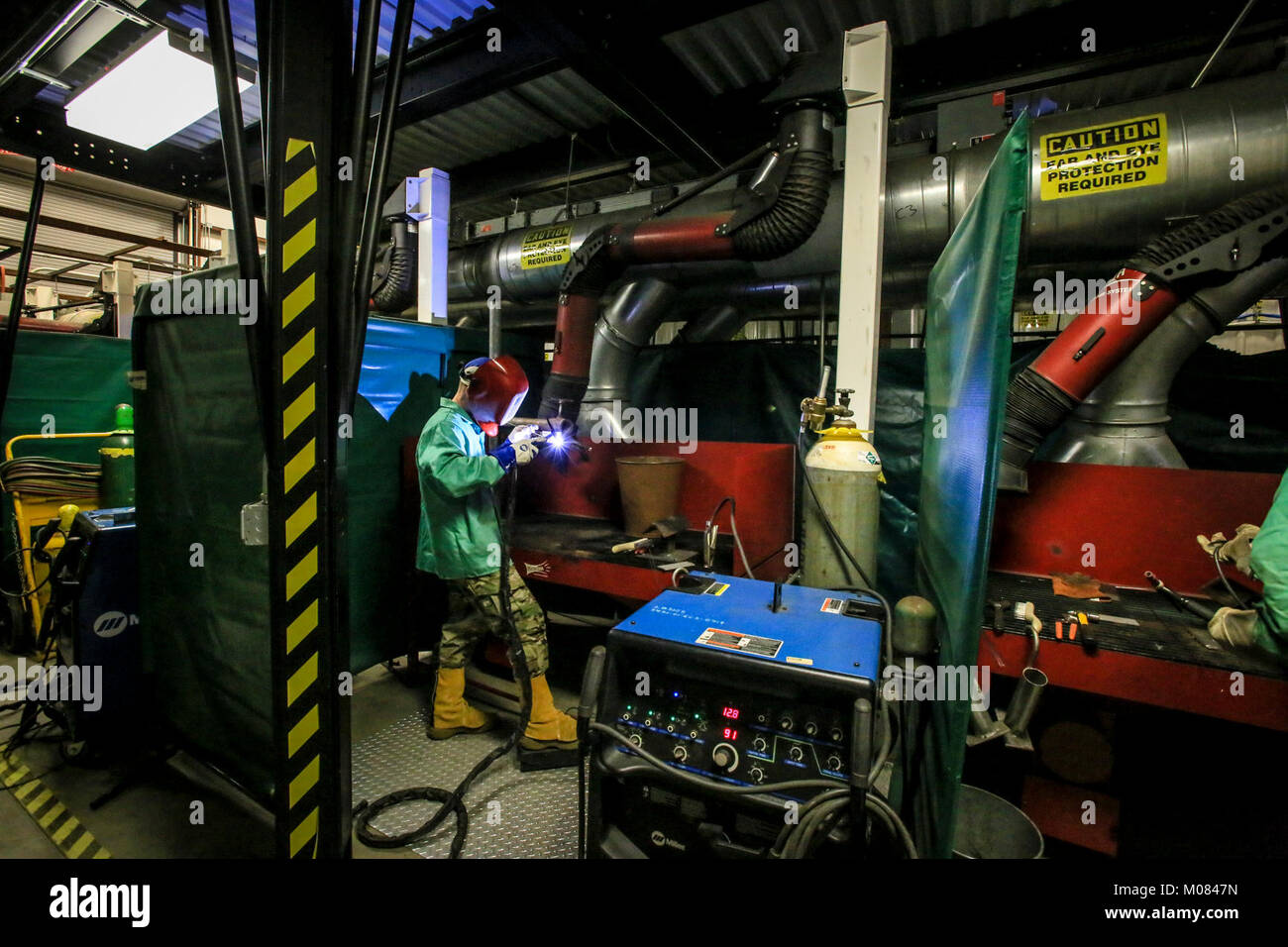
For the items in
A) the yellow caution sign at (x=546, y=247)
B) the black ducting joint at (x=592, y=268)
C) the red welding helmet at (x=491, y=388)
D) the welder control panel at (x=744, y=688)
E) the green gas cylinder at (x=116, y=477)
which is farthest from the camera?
the yellow caution sign at (x=546, y=247)

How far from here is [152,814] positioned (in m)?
2.03

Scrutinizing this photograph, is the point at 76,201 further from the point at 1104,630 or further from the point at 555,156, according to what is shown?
the point at 1104,630

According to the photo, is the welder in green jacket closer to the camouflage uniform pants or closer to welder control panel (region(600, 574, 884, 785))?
the camouflage uniform pants

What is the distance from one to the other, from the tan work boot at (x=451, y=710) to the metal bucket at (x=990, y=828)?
194 centimetres

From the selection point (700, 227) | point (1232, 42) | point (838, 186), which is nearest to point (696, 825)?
point (700, 227)

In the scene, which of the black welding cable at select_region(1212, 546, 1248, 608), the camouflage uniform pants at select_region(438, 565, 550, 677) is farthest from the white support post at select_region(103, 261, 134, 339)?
the black welding cable at select_region(1212, 546, 1248, 608)

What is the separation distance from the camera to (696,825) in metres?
1.12

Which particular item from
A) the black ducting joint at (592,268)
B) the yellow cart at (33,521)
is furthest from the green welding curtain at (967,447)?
the yellow cart at (33,521)

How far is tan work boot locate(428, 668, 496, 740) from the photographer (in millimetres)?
2592

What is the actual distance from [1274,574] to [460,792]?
2451 mm

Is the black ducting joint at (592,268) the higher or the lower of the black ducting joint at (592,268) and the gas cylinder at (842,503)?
the higher

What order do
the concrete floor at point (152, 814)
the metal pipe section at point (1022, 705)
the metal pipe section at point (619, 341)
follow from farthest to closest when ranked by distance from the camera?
1. the metal pipe section at point (619, 341)
2. the concrete floor at point (152, 814)
3. the metal pipe section at point (1022, 705)

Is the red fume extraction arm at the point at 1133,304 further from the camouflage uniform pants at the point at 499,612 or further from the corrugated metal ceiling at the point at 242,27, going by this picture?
the corrugated metal ceiling at the point at 242,27

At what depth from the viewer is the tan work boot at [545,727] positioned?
2.42 metres
